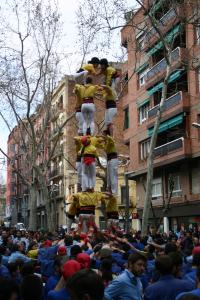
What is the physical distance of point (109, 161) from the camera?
1516 centimetres

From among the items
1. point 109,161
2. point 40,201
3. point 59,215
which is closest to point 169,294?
point 109,161

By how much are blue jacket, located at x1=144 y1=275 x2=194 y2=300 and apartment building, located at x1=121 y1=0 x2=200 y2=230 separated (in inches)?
952

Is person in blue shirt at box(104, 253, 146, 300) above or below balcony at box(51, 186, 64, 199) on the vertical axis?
below

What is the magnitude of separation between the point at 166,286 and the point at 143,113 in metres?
33.8

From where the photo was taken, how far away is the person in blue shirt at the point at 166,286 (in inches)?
220

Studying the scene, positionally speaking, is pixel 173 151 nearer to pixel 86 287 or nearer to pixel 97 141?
pixel 97 141

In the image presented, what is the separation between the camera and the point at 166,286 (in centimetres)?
564

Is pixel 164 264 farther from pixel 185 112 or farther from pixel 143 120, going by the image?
pixel 143 120

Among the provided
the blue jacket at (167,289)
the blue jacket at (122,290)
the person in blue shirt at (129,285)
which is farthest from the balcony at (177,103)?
the blue jacket at (167,289)

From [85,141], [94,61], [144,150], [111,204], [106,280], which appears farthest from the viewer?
[144,150]

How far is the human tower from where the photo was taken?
557 inches

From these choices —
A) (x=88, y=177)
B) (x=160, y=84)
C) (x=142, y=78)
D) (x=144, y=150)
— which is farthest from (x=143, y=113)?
(x=88, y=177)

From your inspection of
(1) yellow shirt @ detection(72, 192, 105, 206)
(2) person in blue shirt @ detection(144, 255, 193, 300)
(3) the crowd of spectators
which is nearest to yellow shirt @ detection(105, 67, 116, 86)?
(1) yellow shirt @ detection(72, 192, 105, 206)

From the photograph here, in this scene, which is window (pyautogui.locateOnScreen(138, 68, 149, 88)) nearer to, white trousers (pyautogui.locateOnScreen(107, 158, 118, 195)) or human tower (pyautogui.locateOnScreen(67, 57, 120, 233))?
human tower (pyautogui.locateOnScreen(67, 57, 120, 233))
